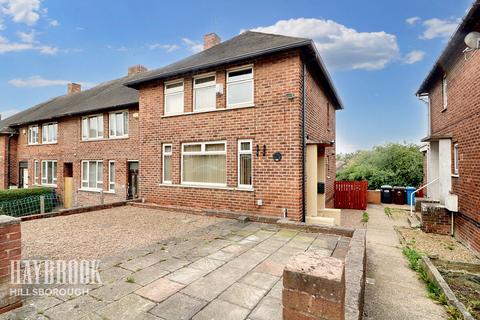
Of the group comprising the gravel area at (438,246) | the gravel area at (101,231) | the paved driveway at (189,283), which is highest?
the paved driveway at (189,283)

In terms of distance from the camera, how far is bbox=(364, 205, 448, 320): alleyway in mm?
3557

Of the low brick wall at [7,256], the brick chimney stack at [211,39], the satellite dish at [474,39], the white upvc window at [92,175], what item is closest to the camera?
the low brick wall at [7,256]

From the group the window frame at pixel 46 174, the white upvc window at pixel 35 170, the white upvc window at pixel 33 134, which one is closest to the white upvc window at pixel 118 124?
the window frame at pixel 46 174

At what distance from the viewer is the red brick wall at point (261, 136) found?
7094 mm

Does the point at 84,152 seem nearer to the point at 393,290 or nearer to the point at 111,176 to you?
the point at 111,176

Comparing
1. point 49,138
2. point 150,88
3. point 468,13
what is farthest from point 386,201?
point 49,138

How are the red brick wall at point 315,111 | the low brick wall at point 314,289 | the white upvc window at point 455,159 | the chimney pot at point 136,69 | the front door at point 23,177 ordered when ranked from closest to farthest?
the low brick wall at point 314,289 → the red brick wall at point 315,111 → the white upvc window at point 455,159 → the chimney pot at point 136,69 → the front door at point 23,177

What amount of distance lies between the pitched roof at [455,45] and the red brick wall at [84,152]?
14006 mm

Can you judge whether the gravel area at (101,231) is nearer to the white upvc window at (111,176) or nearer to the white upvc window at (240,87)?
the white upvc window at (240,87)

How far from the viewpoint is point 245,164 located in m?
7.95

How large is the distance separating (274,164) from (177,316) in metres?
5.38

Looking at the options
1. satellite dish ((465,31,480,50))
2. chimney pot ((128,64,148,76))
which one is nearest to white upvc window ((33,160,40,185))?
chimney pot ((128,64,148,76))

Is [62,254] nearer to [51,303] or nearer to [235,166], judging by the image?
[51,303]

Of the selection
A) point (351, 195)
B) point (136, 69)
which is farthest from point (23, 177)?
point (351, 195)
